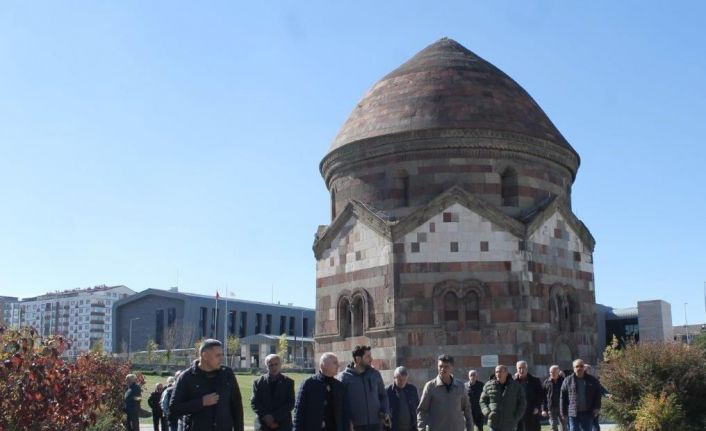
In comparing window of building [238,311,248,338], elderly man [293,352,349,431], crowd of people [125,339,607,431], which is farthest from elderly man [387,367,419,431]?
window of building [238,311,248,338]

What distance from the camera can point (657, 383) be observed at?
1597 cm

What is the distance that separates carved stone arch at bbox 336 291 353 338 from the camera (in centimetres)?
2309

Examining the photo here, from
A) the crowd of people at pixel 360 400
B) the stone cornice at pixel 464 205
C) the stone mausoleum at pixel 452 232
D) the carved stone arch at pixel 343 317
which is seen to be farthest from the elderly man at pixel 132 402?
the stone cornice at pixel 464 205

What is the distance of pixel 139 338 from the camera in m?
96.9

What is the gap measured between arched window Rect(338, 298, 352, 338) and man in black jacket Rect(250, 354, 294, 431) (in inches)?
497

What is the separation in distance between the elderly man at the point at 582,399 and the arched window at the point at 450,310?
7452 mm

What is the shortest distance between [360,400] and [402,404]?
83.6 inches

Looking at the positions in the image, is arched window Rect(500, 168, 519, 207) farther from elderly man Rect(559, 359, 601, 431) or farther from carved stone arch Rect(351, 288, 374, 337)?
elderly man Rect(559, 359, 601, 431)

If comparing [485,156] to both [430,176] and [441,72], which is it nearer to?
[430,176]

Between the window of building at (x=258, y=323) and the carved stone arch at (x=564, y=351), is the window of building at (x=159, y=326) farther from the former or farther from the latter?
the carved stone arch at (x=564, y=351)

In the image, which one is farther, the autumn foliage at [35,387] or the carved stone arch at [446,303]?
the carved stone arch at [446,303]

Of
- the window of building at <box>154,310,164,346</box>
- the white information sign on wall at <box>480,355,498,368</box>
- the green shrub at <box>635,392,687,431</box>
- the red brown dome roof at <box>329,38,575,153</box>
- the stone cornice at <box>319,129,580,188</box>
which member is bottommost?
the green shrub at <box>635,392,687,431</box>

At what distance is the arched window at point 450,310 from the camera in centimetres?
2133

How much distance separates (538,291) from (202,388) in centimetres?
1567
